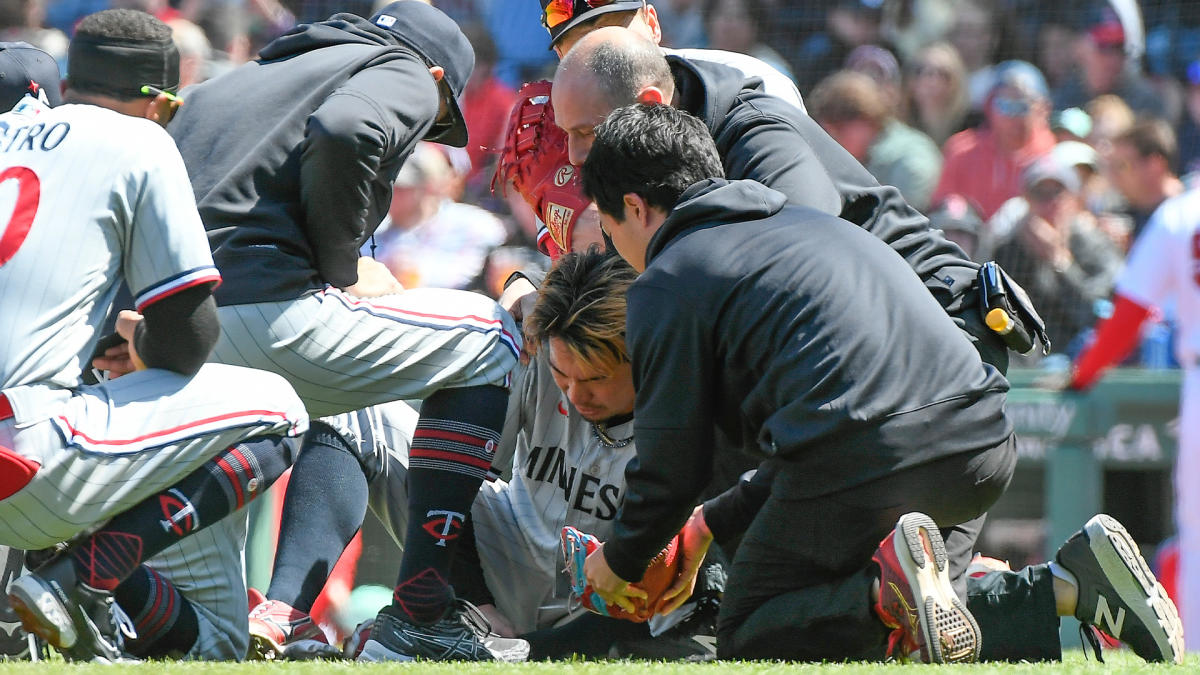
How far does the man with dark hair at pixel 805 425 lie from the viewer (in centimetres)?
280

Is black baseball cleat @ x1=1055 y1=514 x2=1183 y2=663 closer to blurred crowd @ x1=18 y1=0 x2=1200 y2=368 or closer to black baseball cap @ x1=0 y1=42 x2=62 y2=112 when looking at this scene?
black baseball cap @ x1=0 y1=42 x2=62 y2=112

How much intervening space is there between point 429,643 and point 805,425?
0.98m

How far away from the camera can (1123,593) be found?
3008 mm

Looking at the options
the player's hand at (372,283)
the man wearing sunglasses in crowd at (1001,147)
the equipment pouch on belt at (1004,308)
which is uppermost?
the equipment pouch on belt at (1004,308)

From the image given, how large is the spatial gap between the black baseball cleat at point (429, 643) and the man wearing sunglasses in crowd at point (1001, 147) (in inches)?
209

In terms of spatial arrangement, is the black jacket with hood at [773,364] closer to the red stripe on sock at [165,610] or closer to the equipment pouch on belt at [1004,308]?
the equipment pouch on belt at [1004,308]

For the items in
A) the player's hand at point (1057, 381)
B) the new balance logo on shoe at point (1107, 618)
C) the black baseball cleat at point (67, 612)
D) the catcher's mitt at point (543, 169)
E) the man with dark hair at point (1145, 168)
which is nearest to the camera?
the black baseball cleat at point (67, 612)

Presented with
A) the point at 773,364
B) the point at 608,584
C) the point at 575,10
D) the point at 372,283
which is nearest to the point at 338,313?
the point at 372,283

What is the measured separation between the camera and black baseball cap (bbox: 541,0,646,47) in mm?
4141

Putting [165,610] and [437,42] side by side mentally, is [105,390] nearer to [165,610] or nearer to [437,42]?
[165,610]

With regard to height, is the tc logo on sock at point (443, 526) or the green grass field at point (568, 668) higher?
the green grass field at point (568, 668)

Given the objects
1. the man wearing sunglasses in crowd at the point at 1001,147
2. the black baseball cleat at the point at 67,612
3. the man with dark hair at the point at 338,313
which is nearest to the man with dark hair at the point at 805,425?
the man with dark hair at the point at 338,313

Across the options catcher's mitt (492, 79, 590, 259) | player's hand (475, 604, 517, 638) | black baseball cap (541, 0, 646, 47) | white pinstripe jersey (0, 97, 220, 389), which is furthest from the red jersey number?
black baseball cap (541, 0, 646, 47)

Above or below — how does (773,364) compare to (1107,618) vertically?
above
